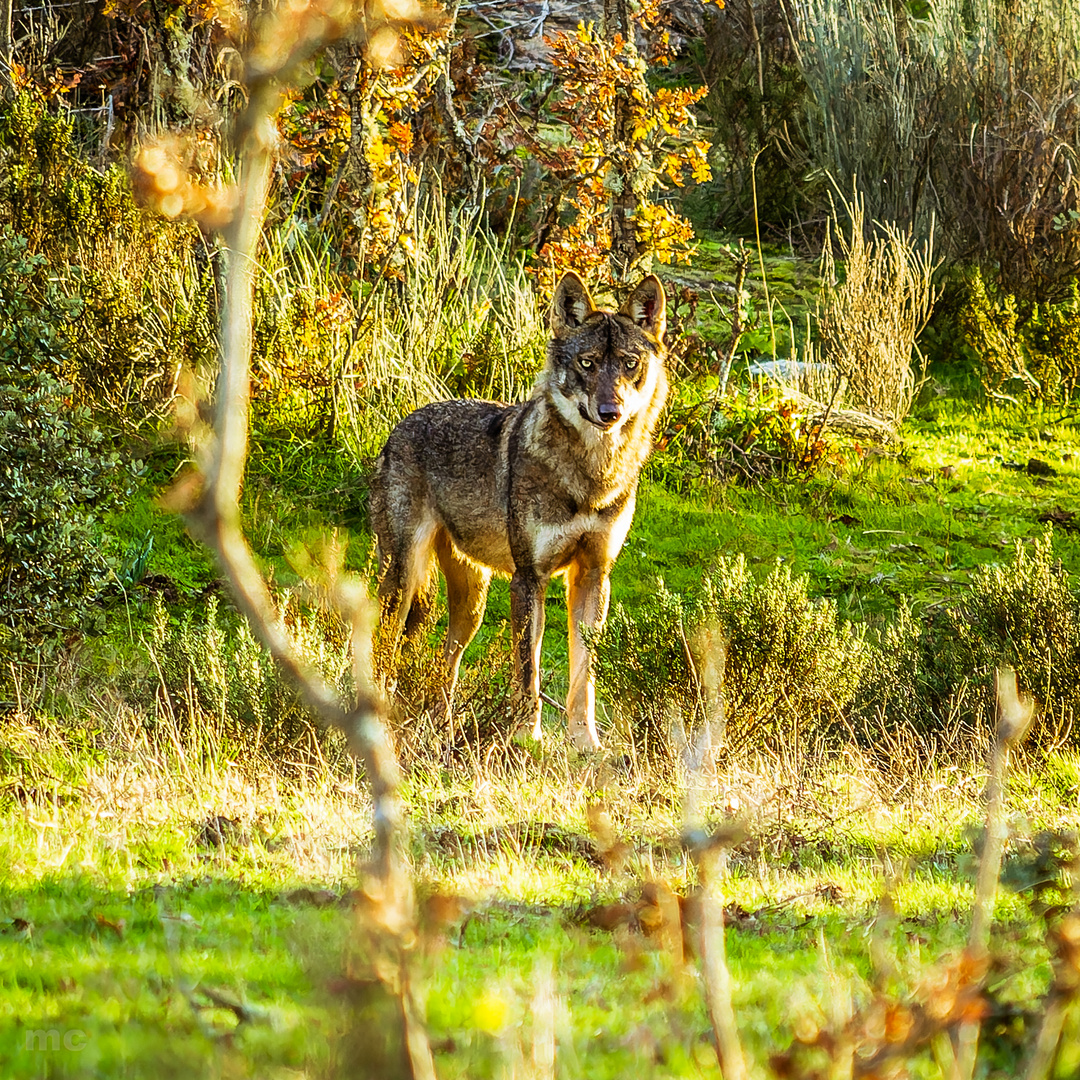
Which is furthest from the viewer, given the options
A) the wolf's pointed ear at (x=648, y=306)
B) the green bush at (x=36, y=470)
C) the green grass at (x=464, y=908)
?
the wolf's pointed ear at (x=648, y=306)

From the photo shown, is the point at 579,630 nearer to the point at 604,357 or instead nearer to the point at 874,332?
the point at 604,357

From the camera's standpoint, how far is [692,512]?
399 inches

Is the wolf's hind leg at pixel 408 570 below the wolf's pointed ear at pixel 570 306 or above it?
below

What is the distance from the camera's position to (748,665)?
6.40 meters

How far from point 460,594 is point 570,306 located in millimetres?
1964

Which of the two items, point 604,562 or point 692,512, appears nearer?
point 604,562

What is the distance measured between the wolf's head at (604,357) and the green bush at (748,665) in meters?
1.06

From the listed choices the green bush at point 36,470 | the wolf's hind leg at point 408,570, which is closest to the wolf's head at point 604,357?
the wolf's hind leg at point 408,570

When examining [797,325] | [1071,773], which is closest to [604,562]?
[1071,773]

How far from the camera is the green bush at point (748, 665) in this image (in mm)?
6336

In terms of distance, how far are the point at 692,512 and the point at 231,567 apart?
28.4ft

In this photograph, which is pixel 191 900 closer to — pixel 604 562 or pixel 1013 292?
pixel 604 562

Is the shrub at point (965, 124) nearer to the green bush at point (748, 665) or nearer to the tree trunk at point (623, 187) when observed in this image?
the tree trunk at point (623, 187)

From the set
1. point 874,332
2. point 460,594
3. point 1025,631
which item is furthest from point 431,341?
point 1025,631
